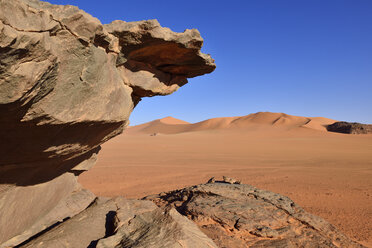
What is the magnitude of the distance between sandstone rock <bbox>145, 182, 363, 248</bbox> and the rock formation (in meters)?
0.02

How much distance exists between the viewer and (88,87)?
286 cm

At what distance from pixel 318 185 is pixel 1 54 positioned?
11627 mm

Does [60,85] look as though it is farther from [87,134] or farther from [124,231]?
[124,231]

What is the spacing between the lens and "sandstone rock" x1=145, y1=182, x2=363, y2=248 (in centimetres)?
450

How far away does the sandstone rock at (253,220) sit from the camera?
4504 millimetres

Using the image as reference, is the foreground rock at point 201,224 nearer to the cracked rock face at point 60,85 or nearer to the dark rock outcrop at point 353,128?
the cracked rock face at point 60,85

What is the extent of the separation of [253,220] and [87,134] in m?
3.43

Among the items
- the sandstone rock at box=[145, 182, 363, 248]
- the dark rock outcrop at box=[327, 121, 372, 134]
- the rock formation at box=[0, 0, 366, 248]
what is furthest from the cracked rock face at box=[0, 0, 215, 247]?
the dark rock outcrop at box=[327, 121, 372, 134]

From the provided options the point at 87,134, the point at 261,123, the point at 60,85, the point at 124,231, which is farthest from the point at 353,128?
the point at 60,85

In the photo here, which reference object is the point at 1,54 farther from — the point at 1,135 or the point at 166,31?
the point at 166,31

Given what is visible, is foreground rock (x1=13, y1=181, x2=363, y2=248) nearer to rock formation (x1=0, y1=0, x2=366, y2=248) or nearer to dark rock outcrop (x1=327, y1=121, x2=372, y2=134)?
rock formation (x1=0, y1=0, x2=366, y2=248)

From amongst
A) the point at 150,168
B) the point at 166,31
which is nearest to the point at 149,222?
the point at 166,31

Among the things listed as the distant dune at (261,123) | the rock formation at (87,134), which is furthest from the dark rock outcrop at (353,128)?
the rock formation at (87,134)

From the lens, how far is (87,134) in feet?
12.2
